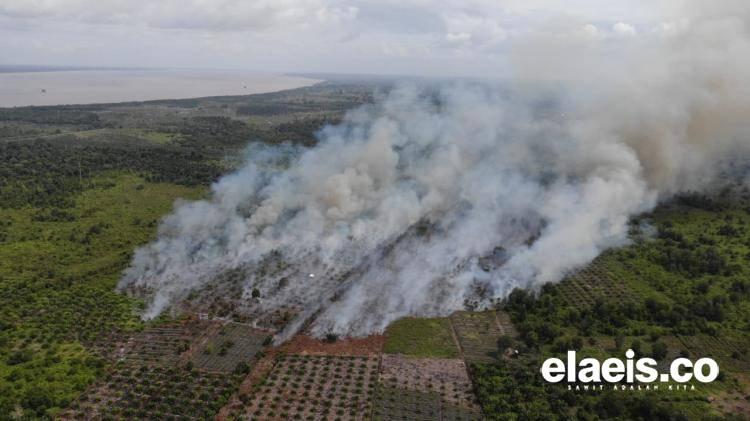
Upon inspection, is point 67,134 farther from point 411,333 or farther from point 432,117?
point 411,333

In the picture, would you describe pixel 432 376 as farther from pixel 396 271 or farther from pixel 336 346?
pixel 396 271

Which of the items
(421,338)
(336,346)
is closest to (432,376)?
(421,338)

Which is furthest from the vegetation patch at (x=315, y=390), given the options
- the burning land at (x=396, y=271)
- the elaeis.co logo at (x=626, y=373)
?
the elaeis.co logo at (x=626, y=373)

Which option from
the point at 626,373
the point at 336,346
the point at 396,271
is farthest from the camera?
the point at 396,271

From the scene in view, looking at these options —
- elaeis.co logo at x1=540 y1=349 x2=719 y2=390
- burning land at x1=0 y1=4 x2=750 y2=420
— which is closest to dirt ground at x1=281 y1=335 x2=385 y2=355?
burning land at x1=0 y1=4 x2=750 y2=420

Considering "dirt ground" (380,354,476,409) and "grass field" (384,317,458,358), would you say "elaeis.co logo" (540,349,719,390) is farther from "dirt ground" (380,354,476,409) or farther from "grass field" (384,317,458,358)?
"grass field" (384,317,458,358)

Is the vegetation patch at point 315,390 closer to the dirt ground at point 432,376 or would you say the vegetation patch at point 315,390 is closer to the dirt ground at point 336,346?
the dirt ground at point 336,346
